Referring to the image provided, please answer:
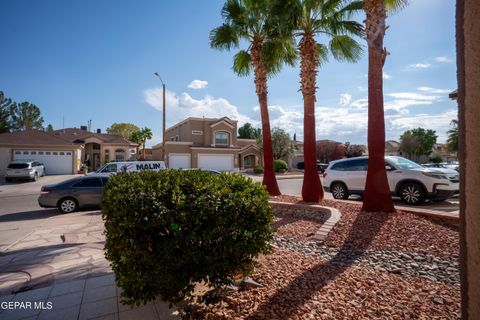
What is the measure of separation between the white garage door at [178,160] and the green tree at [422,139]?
4397cm

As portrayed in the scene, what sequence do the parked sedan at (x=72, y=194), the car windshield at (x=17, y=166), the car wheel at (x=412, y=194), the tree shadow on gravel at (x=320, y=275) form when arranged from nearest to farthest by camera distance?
the tree shadow on gravel at (x=320, y=275) < the car wheel at (x=412, y=194) < the parked sedan at (x=72, y=194) < the car windshield at (x=17, y=166)

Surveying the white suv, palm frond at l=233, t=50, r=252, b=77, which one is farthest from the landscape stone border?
palm frond at l=233, t=50, r=252, b=77

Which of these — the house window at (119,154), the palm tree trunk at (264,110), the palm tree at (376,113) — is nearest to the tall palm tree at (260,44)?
the palm tree trunk at (264,110)

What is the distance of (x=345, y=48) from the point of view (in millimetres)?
9789

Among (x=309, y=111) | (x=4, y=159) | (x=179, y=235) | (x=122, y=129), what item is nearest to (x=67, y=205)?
(x=309, y=111)

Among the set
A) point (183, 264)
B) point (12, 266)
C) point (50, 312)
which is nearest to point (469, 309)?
point (183, 264)

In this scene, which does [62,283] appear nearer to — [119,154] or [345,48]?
[345,48]

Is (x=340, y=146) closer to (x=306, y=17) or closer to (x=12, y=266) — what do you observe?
(x=306, y=17)

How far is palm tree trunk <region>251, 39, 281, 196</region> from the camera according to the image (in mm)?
11531

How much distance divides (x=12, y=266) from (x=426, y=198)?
1166 centimetres

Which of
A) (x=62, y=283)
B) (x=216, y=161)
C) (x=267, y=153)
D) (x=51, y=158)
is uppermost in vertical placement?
(x=51, y=158)

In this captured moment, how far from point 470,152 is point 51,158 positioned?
34.3 metres

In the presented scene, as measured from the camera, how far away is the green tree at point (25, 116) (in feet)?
165

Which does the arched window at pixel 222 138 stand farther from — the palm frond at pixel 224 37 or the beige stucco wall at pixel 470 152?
the beige stucco wall at pixel 470 152
